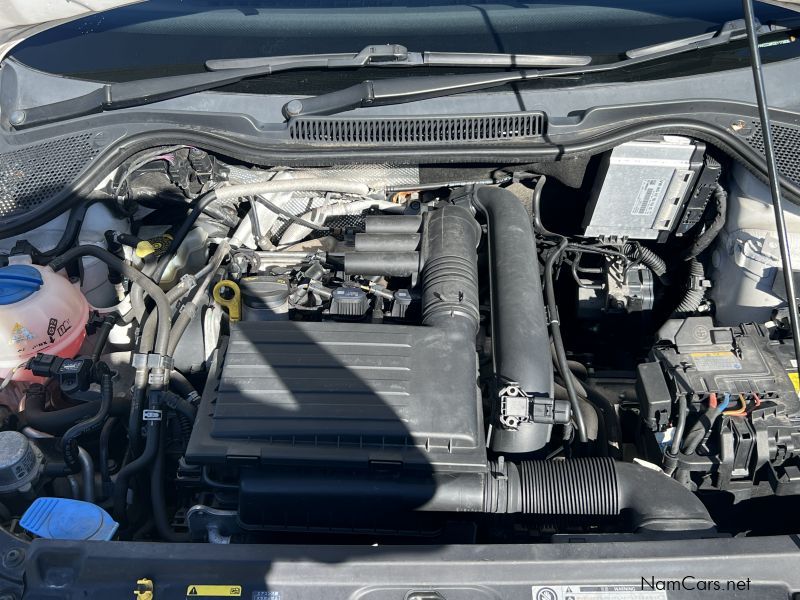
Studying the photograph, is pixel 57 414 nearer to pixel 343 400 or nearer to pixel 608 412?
pixel 343 400

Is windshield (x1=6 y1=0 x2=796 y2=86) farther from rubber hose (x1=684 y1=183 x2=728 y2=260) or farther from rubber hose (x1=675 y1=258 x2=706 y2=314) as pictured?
rubber hose (x1=675 y1=258 x2=706 y2=314)

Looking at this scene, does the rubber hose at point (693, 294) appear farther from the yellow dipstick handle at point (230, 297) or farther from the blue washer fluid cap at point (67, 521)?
the blue washer fluid cap at point (67, 521)

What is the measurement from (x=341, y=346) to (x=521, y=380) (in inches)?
18.9

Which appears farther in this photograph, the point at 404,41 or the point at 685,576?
the point at 404,41

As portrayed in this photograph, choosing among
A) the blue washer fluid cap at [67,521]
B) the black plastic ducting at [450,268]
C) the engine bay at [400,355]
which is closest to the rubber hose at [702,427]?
the engine bay at [400,355]

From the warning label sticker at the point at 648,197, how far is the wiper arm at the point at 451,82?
0.40 m

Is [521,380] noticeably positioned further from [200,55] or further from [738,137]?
[200,55]

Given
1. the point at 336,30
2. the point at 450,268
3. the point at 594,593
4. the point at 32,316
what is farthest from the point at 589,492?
the point at 336,30

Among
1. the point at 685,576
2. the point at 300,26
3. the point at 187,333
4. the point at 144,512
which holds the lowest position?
the point at 144,512

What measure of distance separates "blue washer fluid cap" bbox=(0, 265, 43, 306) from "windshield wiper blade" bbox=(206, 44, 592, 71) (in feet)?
2.85

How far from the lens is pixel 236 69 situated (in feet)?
7.47

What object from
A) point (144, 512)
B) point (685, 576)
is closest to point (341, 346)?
point (144, 512)

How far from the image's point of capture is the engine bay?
5.51ft

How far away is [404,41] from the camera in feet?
7.76
